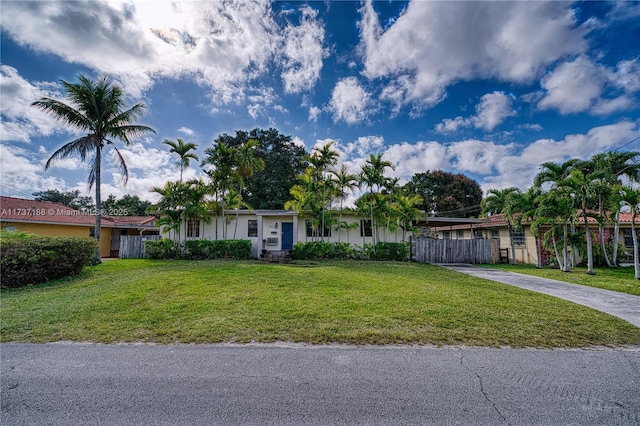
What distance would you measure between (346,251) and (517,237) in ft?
37.0

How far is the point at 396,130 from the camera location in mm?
16000

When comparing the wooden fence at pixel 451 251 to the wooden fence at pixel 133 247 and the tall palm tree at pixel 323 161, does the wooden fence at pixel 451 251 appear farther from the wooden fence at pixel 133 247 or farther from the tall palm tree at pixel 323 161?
the wooden fence at pixel 133 247

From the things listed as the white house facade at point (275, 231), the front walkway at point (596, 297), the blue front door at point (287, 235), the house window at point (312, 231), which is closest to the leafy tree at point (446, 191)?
the white house facade at point (275, 231)

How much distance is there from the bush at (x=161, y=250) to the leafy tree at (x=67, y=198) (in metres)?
29.9

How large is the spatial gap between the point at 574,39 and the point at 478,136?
29.0 feet

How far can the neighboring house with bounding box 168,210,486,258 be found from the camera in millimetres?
17609

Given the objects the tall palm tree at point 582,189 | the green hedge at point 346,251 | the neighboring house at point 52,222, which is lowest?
the green hedge at point 346,251

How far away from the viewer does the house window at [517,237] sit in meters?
17.0

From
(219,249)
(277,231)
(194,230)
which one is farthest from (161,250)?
(277,231)

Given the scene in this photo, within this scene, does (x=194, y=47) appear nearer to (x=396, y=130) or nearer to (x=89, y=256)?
(x=89, y=256)

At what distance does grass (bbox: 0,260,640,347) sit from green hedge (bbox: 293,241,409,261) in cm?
785

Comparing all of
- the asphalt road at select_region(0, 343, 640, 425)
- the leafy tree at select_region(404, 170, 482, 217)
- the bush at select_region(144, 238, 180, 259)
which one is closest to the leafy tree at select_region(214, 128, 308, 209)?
the bush at select_region(144, 238, 180, 259)

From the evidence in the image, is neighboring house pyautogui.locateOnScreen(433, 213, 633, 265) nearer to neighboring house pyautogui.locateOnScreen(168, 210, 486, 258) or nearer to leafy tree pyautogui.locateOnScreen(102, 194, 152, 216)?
neighboring house pyautogui.locateOnScreen(168, 210, 486, 258)

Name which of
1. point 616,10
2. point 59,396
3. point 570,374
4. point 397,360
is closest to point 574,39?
point 616,10
